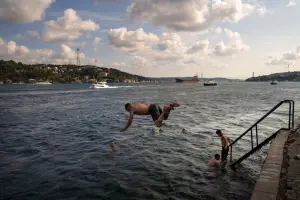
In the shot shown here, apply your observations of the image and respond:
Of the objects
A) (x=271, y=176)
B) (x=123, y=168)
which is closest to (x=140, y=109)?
(x=123, y=168)

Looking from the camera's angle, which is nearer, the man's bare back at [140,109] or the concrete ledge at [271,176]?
the concrete ledge at [271,176]

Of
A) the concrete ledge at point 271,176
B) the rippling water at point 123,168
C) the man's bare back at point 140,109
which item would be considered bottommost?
the rippling water at point 123,168

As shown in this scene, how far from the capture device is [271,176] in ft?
23.2

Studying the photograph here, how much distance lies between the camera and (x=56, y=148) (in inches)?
720

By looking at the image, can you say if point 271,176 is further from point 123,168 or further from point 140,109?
point 123,168

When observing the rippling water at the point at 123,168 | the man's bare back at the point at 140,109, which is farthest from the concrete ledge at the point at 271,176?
the man's bare back at the point at 140,109

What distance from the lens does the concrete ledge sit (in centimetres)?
604

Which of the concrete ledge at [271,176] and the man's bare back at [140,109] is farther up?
the man's bare back at [140,109]

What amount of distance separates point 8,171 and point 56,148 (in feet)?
16.8

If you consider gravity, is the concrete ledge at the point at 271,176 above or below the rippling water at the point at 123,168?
above

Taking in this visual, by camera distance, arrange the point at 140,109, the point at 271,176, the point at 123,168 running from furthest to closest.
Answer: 1. the point at 123,168
2. the point at 140,109
3. the point at 271,176

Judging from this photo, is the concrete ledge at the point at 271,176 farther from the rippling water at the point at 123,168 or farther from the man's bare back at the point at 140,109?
the man's bare back at the point at 140,109

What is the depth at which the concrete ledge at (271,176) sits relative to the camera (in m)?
6.04

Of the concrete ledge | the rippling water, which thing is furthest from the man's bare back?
the concrete ledge
